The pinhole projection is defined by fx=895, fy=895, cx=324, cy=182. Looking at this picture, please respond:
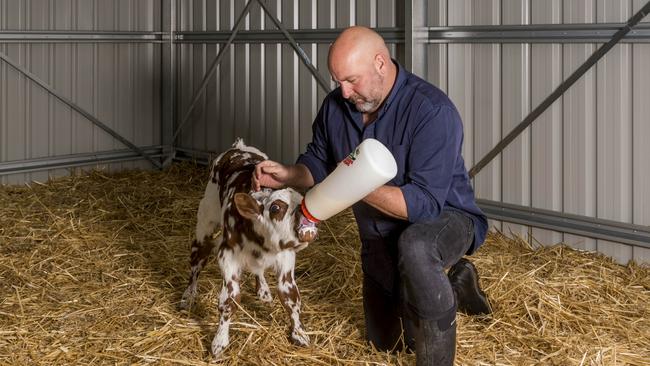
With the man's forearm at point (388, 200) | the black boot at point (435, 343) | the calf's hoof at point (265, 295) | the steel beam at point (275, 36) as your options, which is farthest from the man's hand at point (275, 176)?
the steel beam at point (275, 36)

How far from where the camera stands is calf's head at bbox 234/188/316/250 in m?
3.98

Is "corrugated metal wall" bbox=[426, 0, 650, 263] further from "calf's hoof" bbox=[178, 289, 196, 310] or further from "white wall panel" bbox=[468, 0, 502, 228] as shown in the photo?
"calf's hoof" bbox=[178, 289, 196, 310]

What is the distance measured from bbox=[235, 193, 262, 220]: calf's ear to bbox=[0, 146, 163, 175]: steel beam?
5.45 metres

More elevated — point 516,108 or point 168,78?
point 168,78

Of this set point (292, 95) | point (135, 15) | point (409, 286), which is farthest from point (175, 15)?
point (409, 286)

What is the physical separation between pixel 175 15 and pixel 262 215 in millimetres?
6303

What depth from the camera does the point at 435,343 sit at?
3.84m

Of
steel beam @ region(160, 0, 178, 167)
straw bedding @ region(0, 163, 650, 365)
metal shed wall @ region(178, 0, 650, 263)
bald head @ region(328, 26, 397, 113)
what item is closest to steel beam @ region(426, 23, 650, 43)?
metal shed wall @ region(178, 0, 650, 263)

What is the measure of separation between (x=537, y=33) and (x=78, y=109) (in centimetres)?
500

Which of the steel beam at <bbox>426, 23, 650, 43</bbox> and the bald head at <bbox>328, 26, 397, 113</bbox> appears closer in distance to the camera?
the bald head at <bbox>328, 26, 397, 113</bbox>

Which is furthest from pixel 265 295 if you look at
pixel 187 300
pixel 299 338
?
pixel 299 338

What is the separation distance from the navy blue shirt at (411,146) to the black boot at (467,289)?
15.3 inches

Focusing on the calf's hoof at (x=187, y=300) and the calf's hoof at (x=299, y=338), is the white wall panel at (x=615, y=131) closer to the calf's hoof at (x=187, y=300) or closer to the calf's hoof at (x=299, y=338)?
the calf's hoof at (x=299, y=338)

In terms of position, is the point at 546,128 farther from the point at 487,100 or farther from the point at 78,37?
the point at 78,37
